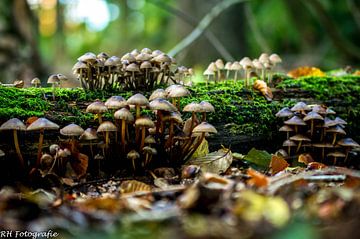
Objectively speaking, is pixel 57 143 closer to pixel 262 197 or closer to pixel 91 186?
pixel 91 186

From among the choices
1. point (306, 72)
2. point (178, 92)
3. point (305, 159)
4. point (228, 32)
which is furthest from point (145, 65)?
point (228, 32)

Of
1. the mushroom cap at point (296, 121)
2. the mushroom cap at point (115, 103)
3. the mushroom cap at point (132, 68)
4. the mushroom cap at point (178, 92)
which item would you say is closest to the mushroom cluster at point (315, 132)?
the mushroom cap at point (296, 121)

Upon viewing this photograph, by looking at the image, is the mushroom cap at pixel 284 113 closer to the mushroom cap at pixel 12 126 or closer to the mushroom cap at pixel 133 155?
the mushroom cap at pixel 133 155

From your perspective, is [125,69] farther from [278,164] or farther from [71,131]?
[278,164]

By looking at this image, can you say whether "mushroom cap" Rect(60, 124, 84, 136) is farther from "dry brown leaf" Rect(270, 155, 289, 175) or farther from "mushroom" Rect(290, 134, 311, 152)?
"mushroom" Rect(290, 134, 311, 152)

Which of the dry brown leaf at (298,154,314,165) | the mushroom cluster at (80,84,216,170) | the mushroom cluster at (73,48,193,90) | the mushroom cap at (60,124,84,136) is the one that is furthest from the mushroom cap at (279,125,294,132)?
the mushroom cap at (60,124,84,136)

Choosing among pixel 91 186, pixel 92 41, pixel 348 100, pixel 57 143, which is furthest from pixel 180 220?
pixel 92 41
